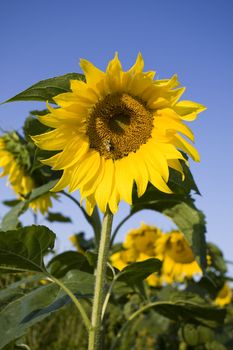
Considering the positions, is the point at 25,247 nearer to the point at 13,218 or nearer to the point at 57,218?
the point at 13,218

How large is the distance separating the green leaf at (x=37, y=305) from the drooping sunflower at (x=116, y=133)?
0.86 ft

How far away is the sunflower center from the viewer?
6.28ft

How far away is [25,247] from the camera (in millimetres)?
1650

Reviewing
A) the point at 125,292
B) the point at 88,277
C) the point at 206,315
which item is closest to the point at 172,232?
the point at 125,292

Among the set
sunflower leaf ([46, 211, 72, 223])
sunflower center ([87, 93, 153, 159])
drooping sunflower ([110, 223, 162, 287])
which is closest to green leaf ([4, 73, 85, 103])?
sunflower center ([87, 93, 153, 159])

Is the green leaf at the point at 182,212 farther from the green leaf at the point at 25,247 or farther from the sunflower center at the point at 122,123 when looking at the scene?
the green leaf at the point at 25,247

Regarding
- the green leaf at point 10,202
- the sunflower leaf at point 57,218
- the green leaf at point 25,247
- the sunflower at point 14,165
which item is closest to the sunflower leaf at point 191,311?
the green leaf at point 25,247

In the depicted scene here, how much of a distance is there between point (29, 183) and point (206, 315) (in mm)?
1421

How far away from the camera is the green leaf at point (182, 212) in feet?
7.32

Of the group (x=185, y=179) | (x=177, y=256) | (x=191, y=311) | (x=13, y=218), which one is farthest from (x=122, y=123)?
(x=177, y=256)

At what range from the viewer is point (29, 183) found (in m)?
3.21

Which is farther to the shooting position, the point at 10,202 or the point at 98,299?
the point at 10,202

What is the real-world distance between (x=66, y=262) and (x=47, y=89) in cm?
106

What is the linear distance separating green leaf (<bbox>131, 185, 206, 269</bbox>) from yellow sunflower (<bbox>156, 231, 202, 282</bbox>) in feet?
5.35
